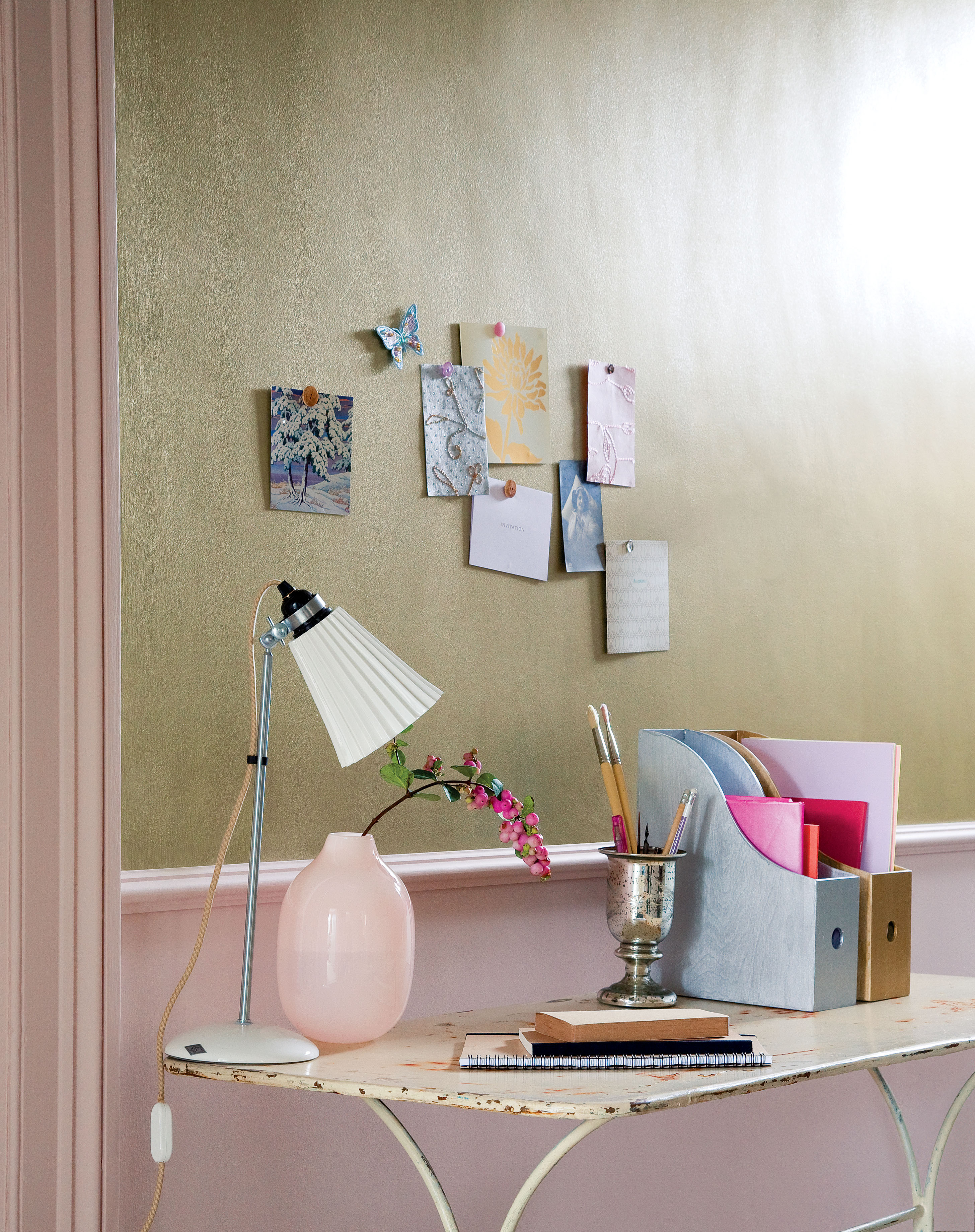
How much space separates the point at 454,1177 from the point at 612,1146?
0.25 meters

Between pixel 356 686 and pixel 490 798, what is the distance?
0.88 feet

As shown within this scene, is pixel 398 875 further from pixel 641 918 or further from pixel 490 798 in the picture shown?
pixel 641 918

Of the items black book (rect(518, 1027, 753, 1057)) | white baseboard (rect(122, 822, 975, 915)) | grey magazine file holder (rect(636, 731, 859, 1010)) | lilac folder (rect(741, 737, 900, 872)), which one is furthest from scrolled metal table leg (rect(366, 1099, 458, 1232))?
lilac folder (rect(741, 737, 900, 872))

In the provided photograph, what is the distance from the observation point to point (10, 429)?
1.16 meters

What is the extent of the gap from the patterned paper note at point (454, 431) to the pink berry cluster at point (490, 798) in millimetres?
342

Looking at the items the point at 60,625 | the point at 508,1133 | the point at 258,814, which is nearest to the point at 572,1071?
the point at 258,814

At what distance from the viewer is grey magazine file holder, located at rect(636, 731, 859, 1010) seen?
1272mm

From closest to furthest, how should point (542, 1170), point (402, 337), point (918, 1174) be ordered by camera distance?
point (542, 1170) → point (402, 337) → point (918, 1174)

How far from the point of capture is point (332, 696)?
1095 millimetres

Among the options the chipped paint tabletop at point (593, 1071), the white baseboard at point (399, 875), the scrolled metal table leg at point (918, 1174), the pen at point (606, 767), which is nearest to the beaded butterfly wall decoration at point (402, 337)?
the pen at point (606, 767)

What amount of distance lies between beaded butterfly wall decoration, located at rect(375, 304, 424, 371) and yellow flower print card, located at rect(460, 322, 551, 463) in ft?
0.23

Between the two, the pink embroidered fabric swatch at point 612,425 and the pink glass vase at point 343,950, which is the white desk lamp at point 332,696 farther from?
the pink embroidered fabric swatch at point 612,425

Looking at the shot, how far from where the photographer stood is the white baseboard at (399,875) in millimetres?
1215

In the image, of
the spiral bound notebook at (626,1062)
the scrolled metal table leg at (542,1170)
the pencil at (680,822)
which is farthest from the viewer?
the pencil at (680,822)
